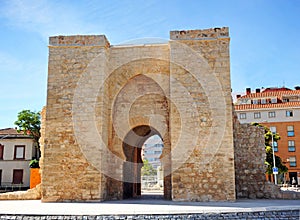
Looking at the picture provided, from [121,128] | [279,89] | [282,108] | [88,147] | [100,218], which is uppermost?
[279,89]

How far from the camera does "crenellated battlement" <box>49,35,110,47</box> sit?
41.2 ft

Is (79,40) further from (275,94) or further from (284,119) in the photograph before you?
(275,94)

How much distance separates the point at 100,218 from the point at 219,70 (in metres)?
6.83

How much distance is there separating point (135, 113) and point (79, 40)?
3.52 m

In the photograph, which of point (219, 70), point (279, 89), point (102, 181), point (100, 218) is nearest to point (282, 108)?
point (279, 89)

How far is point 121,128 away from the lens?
42.2 ft

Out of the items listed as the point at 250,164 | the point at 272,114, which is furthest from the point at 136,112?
the point at 272,114

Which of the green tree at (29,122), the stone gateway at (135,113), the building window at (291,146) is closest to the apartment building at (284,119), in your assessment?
the building window at (291,146)

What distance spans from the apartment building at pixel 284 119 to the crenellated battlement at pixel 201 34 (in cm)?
2878

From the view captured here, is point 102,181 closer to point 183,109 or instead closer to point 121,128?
point 121,128

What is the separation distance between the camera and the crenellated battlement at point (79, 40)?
41.2 ft

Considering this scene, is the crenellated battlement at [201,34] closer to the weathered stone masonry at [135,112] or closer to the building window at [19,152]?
the weathered stone masonry at [135,112]

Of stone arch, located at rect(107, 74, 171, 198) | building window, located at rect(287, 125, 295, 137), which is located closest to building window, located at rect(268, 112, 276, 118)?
building window, located at rect(287, 125, 295, 137)

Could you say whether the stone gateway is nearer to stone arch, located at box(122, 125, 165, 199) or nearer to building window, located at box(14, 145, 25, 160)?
stone arch, located at box(122, 125, 165, 199)
